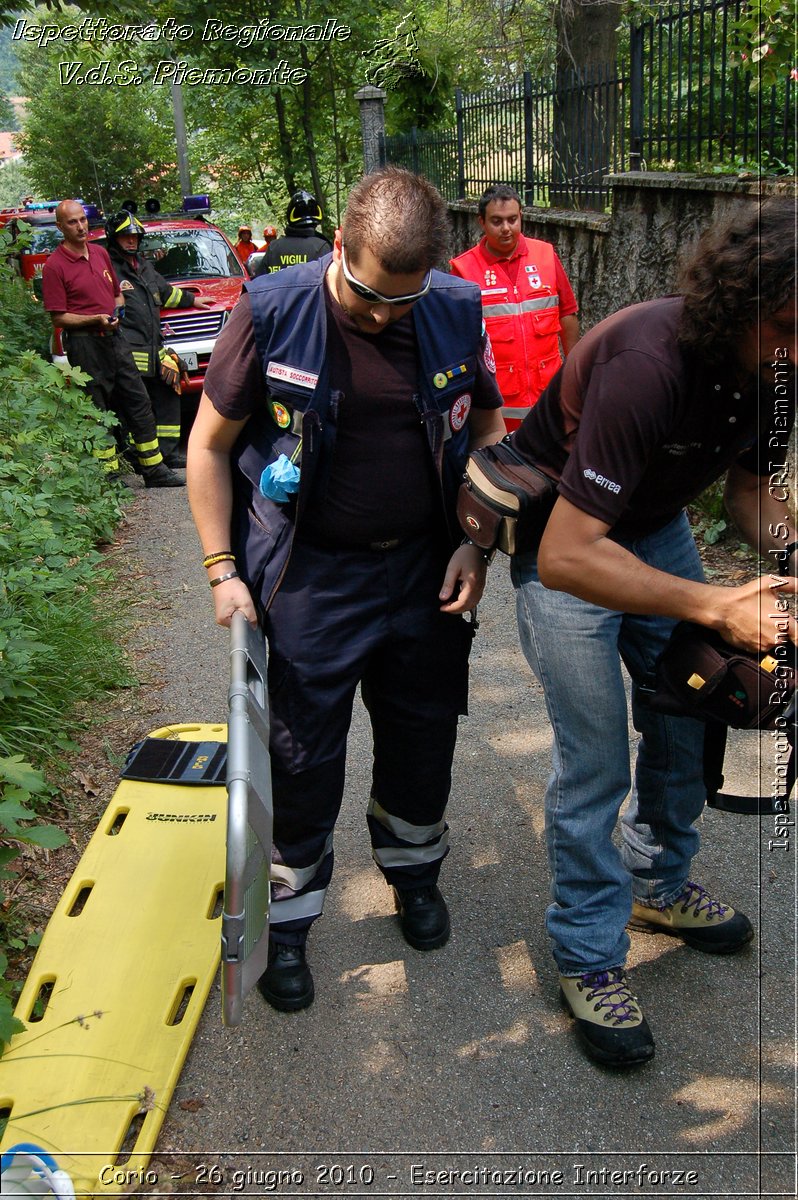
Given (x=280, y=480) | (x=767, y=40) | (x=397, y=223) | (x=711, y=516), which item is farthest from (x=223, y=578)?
(x=767, y=40)

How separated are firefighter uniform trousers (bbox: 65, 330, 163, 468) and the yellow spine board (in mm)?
5274

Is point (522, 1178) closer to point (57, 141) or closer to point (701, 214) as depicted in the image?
point (701, 214)

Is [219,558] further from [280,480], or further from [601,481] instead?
[601,481]

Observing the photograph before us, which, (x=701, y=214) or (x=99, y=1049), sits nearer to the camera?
(x=99, y=1049)

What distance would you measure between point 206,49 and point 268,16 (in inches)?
40.9

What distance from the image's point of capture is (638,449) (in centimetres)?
213

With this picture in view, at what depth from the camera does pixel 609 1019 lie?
2562mm

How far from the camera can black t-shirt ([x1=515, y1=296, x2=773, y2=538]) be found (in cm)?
211

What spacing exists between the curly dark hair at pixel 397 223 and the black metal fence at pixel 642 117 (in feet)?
12.7

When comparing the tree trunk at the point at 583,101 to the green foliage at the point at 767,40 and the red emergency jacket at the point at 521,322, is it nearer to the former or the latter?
the green foliage at the point at 767,40

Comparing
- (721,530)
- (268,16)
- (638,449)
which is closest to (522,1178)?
(638,449)

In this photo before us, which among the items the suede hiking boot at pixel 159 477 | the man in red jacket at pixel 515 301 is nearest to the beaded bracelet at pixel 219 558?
the man in red jacket at pixel 515 301

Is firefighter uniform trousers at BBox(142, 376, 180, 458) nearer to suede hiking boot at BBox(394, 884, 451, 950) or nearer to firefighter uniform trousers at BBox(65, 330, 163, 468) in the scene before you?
firefighter uniform trousers at BBox(65, 330, 163, 468)

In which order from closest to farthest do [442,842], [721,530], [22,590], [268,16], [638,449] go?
[638,449], [442,842], [22,590], [721,530], [268,16]
